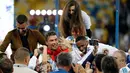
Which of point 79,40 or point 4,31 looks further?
point 4,31

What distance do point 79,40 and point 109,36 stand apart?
4.69 meters

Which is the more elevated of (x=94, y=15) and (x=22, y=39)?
(x=94, y=15)

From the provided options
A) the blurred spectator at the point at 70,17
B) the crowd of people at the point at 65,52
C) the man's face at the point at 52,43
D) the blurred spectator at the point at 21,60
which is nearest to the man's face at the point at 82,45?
the crowd of people at the point at 65,52

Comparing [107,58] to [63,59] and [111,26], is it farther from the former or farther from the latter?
[111,26]

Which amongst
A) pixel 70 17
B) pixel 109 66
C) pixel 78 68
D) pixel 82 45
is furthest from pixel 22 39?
pixel 109 66

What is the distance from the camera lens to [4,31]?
419 inches

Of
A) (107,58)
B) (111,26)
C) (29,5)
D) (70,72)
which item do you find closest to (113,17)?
(111,26)

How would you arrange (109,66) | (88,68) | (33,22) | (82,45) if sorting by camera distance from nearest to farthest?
1. (109,66)
2. (88,68)
3. (82,45)
4. (33,22)

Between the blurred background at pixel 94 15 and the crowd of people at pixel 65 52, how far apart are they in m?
3.41

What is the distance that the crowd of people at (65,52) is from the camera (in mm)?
5565

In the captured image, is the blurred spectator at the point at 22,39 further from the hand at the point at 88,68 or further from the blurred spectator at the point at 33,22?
the blurred spectator at the point at 33,22

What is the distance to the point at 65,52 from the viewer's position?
6.22 metres

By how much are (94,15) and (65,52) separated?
5.27 m

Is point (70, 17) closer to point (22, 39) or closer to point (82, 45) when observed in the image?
point (22, 39)
